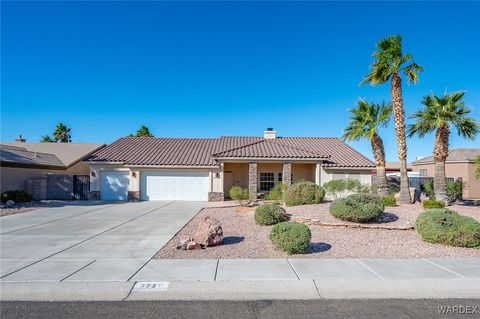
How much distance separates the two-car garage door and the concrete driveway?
748cm

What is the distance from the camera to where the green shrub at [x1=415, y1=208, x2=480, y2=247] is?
28.0 feet

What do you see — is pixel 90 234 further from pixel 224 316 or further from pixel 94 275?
pixel 224 316

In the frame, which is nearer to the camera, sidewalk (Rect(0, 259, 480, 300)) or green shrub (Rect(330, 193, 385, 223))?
sidewalk (Rect(0, 259, 480, 300))

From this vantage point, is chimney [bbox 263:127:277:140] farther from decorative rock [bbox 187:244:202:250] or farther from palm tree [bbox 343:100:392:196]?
decorative rock [bbox 187:244:202:250]

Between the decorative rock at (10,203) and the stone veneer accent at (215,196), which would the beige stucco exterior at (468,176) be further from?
the decorative rock at (10,203)

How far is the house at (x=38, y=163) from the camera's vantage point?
21703 millimetres

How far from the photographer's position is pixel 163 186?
903 inches

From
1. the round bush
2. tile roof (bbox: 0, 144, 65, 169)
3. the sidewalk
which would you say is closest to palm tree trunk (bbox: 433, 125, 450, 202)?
the round bush

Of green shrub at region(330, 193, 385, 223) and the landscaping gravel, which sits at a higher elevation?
green shrub at region(330, 193, 385, 223)

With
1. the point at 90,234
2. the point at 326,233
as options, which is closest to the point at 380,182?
the point at 326,233

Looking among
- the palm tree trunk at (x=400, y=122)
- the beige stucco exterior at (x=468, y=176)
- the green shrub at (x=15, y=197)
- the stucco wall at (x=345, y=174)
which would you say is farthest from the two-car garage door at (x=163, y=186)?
the beige stucco exterior at (x=468, y=176)

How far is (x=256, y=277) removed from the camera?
6125 mm

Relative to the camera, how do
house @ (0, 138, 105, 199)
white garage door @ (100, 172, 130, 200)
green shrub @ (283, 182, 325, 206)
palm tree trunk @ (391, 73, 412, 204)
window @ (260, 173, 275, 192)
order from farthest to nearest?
window @ (260, 173, 275, 192) → white garage door @ (100, 172, 130, 200) → house @ (0, 138, 105, 199) → palm tree trunk @ (391, 73, 412, 204) → green shrub @ (283, 182, 325, 206)

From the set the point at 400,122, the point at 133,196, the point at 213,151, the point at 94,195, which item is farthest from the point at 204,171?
the point at 400,122
